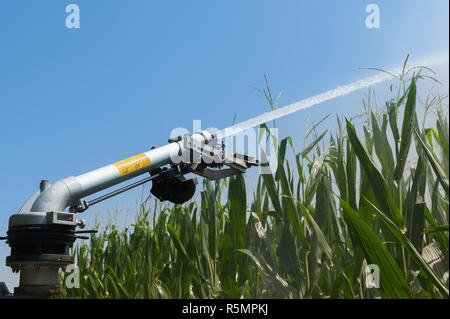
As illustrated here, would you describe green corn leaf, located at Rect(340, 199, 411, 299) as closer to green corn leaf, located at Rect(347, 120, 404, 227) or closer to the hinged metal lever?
green corn leaf, located at Rect(347, 120, 404, 227)

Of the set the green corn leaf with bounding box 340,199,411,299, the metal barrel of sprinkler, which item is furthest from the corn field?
the metal barrel of sprinkler

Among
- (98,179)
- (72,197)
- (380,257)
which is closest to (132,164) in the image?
(98,179)

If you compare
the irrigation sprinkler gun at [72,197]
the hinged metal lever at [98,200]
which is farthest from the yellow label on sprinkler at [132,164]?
the hinged metal lever at [98,200]

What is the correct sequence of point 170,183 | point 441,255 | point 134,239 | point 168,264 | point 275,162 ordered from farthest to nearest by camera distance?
point 134,239, point 168,264, point 170,183, point 275,162, point 441,255

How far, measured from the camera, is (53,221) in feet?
6.77

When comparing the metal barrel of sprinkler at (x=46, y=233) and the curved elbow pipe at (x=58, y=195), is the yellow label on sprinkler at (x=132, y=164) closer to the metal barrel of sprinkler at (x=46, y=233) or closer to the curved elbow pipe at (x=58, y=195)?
the metal barrel of sprinkler at (x=46, y=233)

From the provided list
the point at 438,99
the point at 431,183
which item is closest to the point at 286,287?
the point at 431,183

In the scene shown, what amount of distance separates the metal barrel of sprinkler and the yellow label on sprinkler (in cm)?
14

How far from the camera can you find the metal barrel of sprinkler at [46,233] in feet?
6.82

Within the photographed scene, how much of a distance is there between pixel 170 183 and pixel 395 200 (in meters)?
1.39

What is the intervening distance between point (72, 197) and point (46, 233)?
27 cm

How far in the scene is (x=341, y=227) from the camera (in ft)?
7.51
